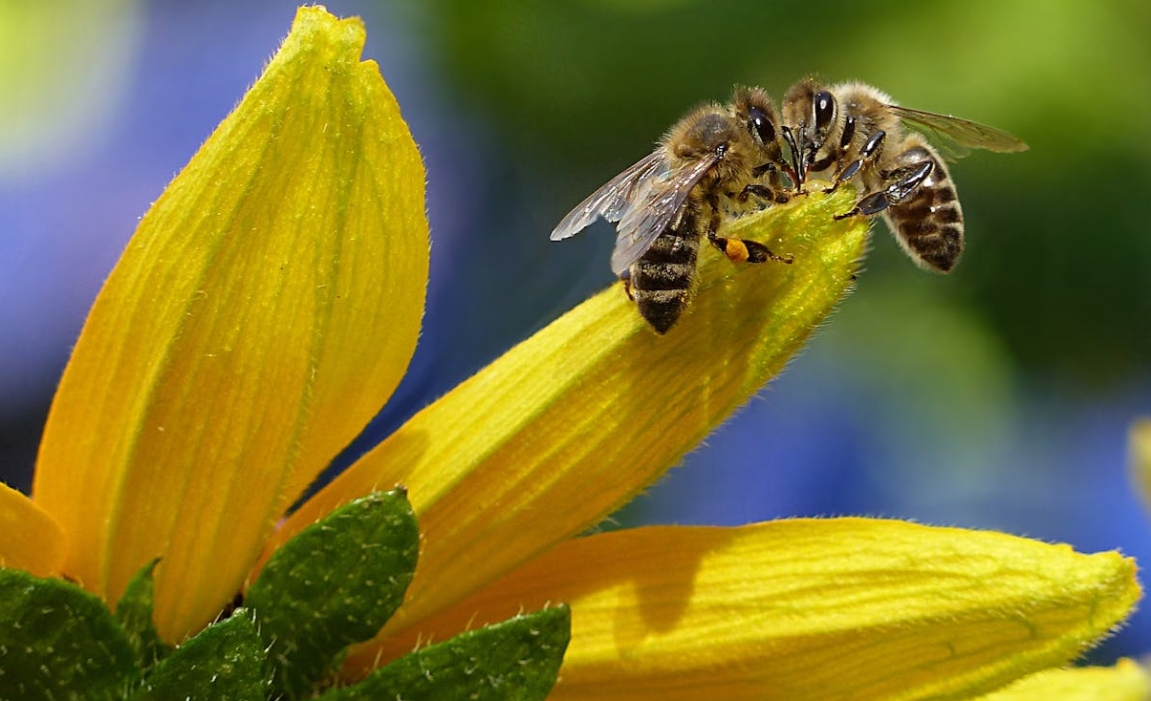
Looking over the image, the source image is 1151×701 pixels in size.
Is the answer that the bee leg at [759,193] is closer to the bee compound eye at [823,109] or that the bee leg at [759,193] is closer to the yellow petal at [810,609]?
the bee compound eye at [823,109]

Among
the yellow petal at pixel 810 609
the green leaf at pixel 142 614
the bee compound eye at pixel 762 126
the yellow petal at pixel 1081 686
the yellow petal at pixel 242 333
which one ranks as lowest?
the yellow petal at pixel 1081 686

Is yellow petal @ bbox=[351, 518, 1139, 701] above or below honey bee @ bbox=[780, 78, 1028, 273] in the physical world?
below

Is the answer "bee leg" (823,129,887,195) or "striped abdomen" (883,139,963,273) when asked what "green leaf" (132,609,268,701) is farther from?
"striped abdomen" (883,139,963,273)

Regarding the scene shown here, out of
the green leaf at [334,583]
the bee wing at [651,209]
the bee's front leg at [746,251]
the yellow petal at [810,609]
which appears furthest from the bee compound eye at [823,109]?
the green leaf at [334,583]

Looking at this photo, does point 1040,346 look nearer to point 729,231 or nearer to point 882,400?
point 882,400

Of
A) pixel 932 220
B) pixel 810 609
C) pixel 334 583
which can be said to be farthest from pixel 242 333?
pixel 932 220

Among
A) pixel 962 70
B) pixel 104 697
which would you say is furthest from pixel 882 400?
pixel 104 697

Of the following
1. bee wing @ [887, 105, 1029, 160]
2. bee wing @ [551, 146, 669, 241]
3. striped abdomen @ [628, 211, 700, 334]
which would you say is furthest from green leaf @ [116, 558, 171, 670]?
bee wing @ [887, 105, 1029, 160]
